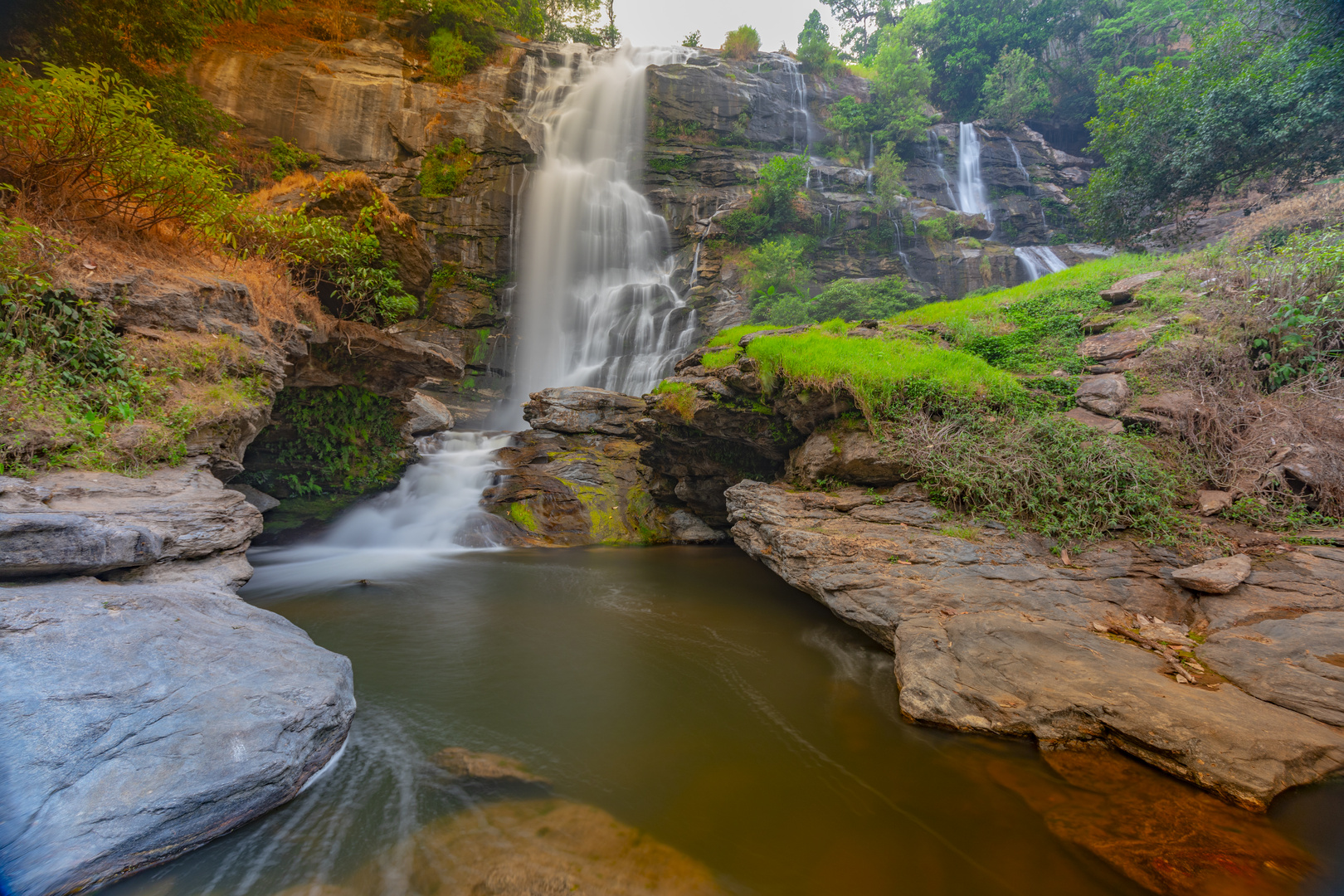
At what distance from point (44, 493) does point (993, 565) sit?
7.54 meters

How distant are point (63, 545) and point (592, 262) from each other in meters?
17.9

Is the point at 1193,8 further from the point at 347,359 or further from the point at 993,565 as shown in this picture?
the point at 347,359

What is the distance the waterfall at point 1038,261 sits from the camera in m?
19.3

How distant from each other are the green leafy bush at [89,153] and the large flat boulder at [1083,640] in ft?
28.3

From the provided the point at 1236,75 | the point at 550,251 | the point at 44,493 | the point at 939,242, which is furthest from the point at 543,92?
the point at 44,493

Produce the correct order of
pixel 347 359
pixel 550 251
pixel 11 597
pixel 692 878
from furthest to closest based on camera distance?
pixel 550 251, pixel 347 359, pixel 11 597, pixel 692 878

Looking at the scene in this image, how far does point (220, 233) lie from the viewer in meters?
6.89

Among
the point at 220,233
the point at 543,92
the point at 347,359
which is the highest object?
the point at 543,92

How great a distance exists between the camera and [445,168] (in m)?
17.6

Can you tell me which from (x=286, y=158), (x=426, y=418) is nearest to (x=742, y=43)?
(x=286, y=158)

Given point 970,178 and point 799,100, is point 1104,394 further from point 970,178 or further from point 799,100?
point 799,100

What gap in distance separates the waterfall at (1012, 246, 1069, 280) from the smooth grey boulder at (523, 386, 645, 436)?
17.8 m

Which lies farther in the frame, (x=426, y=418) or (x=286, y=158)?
(x=286, y=158)

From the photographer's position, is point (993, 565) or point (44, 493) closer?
point (44, 493)
